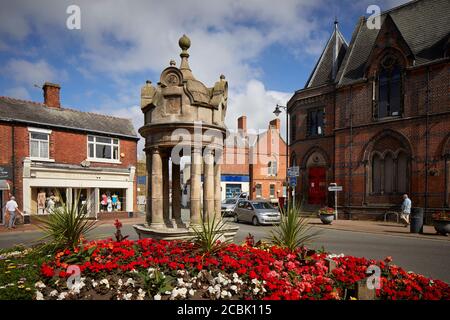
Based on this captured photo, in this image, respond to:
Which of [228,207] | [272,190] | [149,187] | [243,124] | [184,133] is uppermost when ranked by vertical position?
[243,124]

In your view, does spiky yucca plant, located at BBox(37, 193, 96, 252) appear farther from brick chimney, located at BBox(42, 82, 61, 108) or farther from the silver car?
brick chimney, located at BBox(42, 82, 61, 108)

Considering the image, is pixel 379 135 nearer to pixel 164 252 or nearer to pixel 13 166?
pixel 164 252

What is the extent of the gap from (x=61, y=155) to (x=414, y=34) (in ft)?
81.1

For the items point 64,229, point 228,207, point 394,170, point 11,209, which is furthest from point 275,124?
point 64,229

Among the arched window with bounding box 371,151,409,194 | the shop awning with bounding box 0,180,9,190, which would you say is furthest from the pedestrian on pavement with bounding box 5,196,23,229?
the arched window with bounding box 371,151,409,194

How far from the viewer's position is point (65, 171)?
19453mm

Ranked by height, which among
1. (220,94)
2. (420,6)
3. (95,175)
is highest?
(420,6)

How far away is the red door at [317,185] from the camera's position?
2188 centimetres

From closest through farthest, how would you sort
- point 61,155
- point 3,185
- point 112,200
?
1. point 3,185
2. point 61,155
3. point 112,200

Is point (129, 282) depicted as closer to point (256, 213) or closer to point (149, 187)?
point (149, 187)

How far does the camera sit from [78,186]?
66.3 ft

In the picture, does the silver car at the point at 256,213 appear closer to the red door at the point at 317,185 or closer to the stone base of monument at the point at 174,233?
the red door at the point at 317,185
